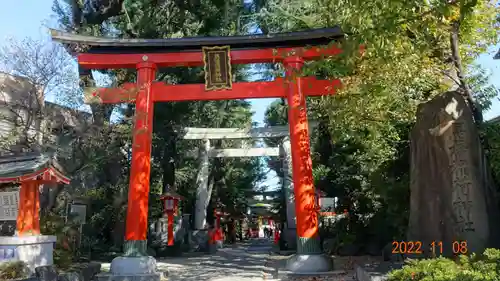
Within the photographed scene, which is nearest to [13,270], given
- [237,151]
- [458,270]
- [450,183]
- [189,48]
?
[189,48]

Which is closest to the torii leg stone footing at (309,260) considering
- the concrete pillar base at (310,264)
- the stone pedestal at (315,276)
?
the concrete pillar base at (310,264)

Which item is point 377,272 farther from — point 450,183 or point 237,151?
point 237,151

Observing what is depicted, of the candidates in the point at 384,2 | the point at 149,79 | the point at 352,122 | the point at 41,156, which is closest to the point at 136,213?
the point at 41,156

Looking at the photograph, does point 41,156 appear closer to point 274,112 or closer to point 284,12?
point 284,12

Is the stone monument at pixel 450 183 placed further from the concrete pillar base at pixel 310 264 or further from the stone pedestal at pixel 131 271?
the stone pedestal at pixel 131 271

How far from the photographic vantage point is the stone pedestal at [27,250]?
863 cm

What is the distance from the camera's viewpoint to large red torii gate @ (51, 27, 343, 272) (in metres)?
11.4

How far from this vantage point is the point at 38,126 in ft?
36.8

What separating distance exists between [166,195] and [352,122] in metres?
10.3

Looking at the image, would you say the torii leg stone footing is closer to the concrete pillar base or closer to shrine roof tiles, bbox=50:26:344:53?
the concrete pillar base

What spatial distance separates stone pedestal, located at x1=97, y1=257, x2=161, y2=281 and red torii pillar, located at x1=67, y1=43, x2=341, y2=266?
9.0 inches

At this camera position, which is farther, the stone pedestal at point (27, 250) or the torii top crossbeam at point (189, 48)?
the torii top crossbeam at point (189, 48)

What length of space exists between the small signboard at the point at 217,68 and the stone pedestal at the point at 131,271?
4.82 m

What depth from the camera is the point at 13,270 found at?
328 inches
